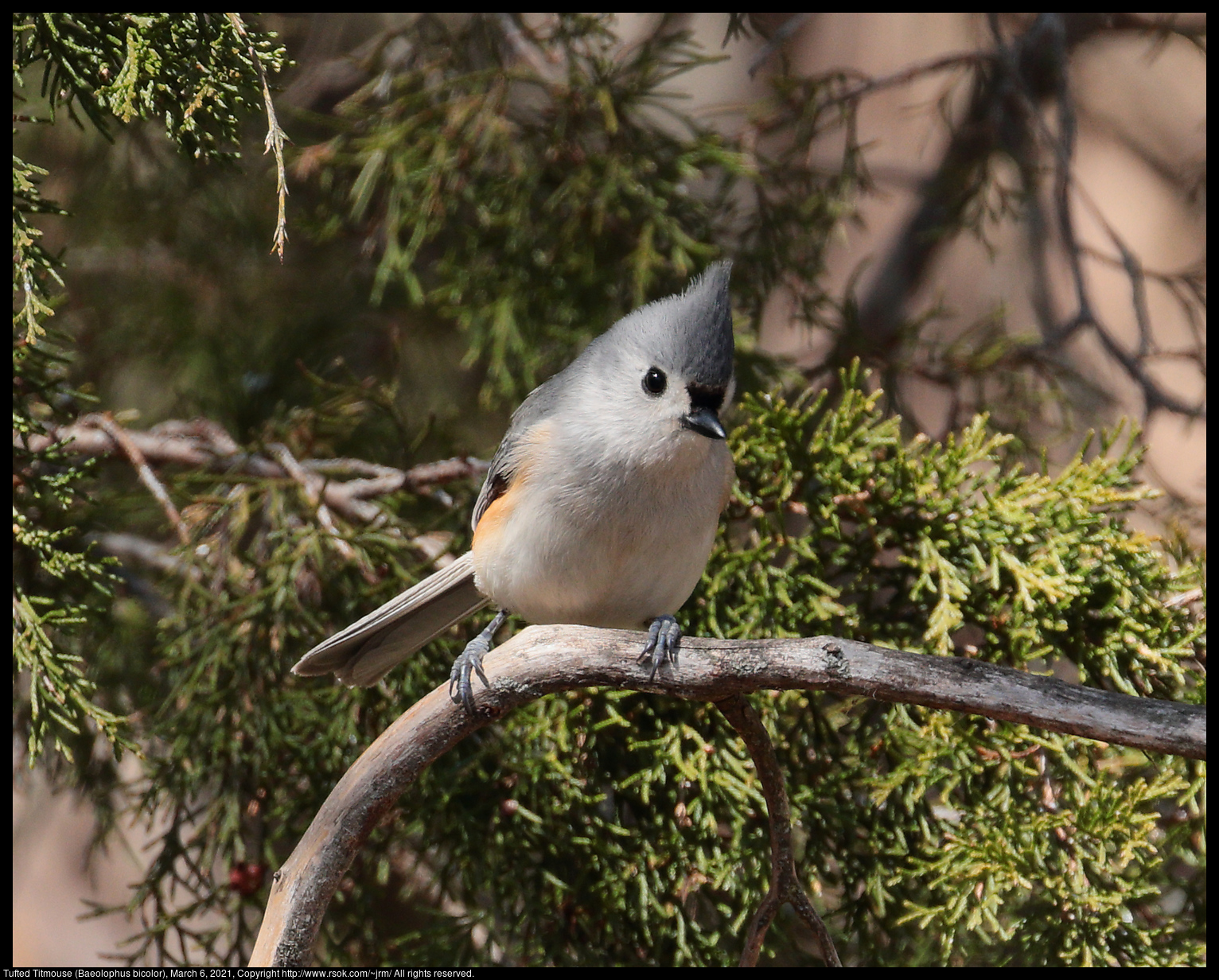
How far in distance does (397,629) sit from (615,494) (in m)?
0.57

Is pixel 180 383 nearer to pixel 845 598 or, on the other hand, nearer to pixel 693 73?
pixel 693 73

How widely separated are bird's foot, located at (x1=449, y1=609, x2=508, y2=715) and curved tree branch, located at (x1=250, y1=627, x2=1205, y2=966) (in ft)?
0.05

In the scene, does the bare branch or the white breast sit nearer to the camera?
the white breast

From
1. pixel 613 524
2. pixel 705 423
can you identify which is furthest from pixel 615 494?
pixel 705 423

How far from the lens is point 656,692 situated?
1.49 metres

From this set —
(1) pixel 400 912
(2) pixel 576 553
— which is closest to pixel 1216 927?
(2) pixel 576 553

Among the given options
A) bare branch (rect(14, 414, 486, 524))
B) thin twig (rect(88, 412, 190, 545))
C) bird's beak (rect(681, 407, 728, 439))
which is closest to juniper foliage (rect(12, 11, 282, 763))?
thin twig (rect(88, 412, 190, 545))

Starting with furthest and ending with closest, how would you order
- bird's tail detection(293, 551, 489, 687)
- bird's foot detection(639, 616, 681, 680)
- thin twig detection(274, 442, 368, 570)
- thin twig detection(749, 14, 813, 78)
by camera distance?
thin twig detection(749, 14, 813, 78), thin twig detection(274, 442, 368, 570), bird's tail detection(293, 551, 489, 687), bird's foot detection(639, 616, 681, 680)

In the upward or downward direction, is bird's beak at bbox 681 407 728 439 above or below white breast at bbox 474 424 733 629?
above

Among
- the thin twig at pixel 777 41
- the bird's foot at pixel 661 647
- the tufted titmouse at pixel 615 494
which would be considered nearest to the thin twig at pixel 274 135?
the tufted titmouse at pixel 615 494

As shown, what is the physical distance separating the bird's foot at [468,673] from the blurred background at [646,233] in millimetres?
681

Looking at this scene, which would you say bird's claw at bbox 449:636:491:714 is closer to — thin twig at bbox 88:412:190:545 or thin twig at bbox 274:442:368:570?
Result: thin twig at bbox 274:442:368:570

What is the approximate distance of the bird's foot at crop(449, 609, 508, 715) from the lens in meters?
1.58

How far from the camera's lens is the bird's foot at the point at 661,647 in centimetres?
151
